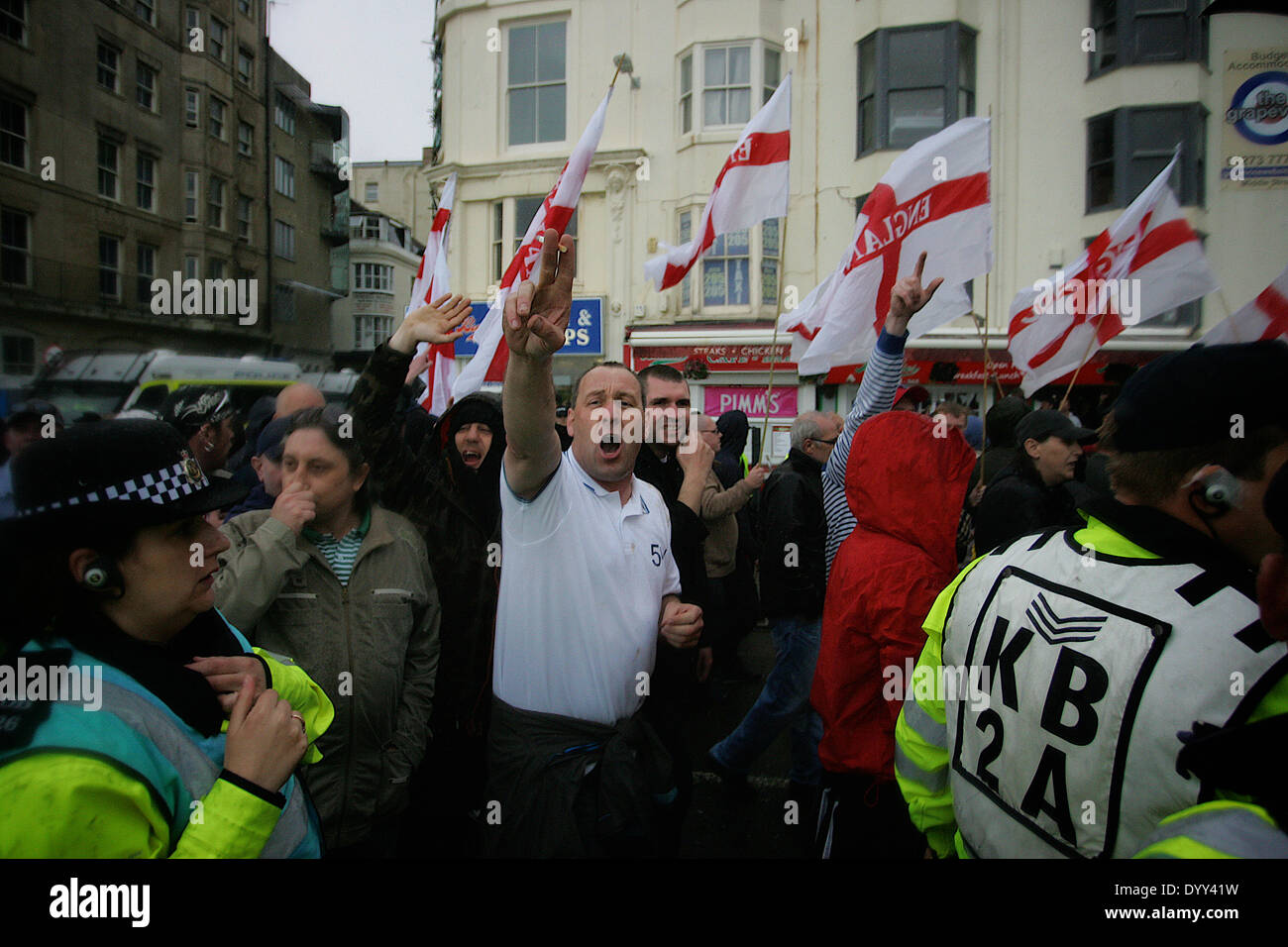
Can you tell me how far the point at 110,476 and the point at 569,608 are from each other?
1139 millimetres

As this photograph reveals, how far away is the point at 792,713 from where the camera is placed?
3.70 meters

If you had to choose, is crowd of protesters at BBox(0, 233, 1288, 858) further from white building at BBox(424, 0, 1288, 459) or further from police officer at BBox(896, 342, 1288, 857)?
white building at BBox(424, 0, 1288, 459)

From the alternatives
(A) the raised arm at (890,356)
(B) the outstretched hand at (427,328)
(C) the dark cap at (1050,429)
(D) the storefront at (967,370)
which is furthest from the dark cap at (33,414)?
(D) the storefront at (967,370)

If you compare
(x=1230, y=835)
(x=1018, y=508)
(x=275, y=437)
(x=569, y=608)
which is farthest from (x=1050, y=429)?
(x=275, y=437)

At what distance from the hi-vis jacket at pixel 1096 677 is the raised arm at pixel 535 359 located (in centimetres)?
111

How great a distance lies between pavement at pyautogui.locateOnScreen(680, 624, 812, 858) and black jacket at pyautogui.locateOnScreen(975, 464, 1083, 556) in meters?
1.68

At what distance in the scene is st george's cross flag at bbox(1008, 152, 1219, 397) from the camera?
398cm

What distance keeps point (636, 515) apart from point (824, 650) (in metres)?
0.98

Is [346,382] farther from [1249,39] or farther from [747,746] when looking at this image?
[1249,39]

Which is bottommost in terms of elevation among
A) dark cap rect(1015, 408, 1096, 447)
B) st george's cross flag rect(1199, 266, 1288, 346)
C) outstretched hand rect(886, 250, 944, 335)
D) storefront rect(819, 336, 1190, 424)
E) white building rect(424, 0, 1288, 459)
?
dark cap rect(1015, 408, 1096, 447)

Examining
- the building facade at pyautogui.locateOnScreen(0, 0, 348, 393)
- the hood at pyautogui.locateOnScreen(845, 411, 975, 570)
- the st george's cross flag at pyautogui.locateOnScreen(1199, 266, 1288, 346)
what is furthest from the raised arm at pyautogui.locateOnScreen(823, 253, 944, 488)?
the building facade at pyautogui.locateOnScreen(0, 0, 348, 393)

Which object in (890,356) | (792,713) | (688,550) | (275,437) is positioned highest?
(890,356)

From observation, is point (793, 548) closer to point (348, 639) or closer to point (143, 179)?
point (348, 639)
